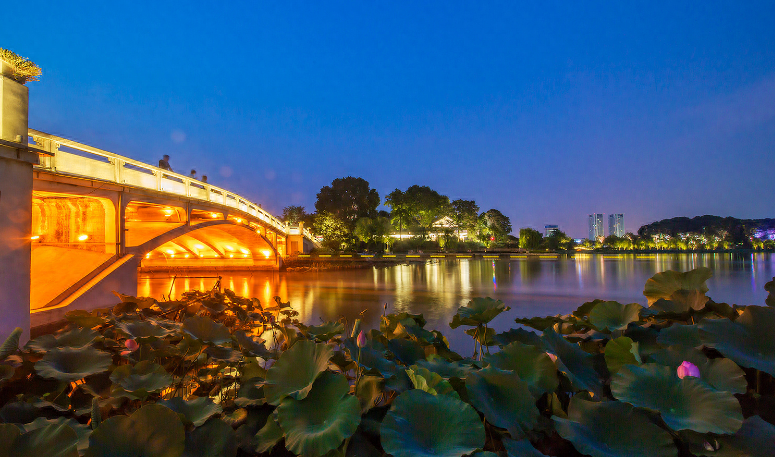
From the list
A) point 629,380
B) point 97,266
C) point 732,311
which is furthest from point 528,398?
point 97,266

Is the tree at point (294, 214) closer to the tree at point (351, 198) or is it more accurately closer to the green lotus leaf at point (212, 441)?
the tree at point (351, 198)

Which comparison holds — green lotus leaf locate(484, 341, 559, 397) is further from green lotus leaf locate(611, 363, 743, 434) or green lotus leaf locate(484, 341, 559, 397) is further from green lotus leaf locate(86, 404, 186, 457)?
green lotus leaf locate(86, 404, 186, 457)

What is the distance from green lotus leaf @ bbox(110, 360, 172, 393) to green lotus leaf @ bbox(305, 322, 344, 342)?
2.45ft

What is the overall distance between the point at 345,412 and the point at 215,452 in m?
0.37

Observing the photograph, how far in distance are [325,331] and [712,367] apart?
1.75 m

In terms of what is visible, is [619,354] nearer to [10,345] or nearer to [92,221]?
[10,345]

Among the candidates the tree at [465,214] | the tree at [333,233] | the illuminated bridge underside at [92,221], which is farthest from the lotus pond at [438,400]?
the tree at [465,214]

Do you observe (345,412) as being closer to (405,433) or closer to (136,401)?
(405,433)

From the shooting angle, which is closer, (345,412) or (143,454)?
(143,454)

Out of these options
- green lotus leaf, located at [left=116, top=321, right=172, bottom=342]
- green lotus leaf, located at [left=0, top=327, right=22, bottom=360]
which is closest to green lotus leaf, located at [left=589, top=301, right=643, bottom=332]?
green lotus leaf, located at [left=116, top=321, right=172, bottom=342]

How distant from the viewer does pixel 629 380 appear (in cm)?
109

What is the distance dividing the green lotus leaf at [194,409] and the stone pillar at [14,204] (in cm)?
675

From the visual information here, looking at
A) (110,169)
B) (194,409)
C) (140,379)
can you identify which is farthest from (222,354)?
(110,169)

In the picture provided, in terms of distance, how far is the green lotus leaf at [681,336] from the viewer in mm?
1434
